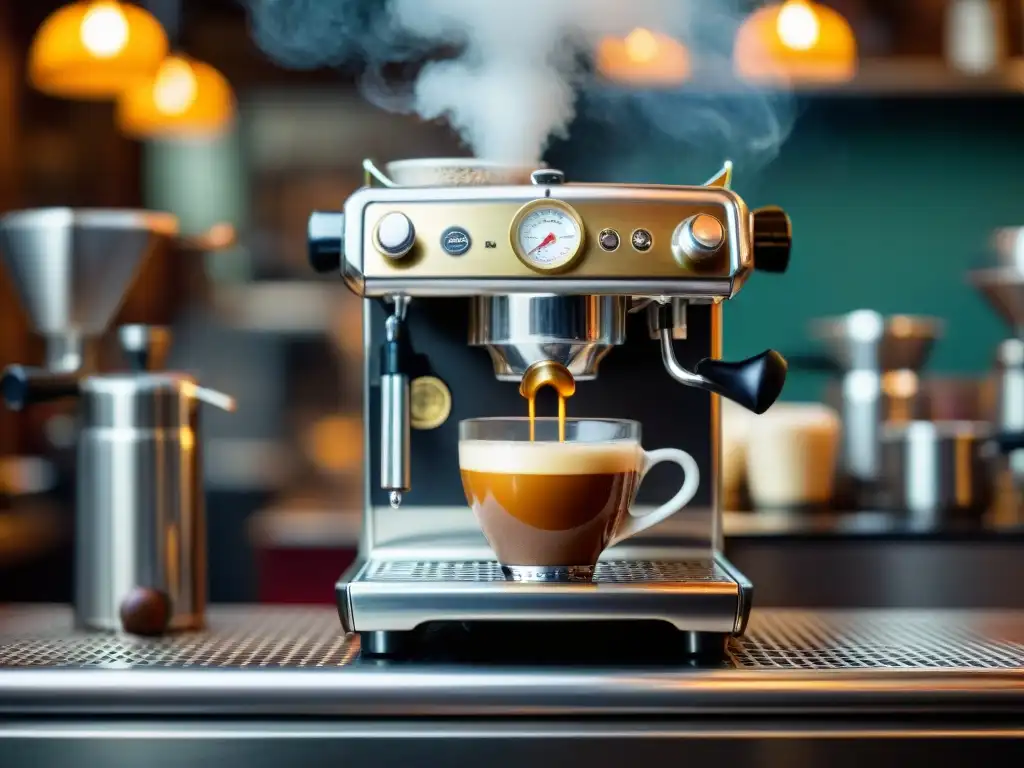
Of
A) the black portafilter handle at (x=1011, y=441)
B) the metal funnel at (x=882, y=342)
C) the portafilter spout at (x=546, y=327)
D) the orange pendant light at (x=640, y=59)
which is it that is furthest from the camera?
the orange pendant light at (x=640, y=59)

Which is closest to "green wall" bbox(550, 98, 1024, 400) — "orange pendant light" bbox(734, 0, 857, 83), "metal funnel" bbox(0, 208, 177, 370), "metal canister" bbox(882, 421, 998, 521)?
"orange pendant light" bbox(734, 0, 857, 83)

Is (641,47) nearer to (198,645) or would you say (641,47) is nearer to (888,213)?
(888,213)

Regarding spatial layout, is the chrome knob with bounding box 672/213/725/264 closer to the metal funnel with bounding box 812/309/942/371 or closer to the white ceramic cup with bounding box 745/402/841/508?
the white ceramic cup with bounding box 745/402/841/508

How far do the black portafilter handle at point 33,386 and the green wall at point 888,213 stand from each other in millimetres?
2242

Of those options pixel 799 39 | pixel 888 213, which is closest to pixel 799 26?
pixel 799 39

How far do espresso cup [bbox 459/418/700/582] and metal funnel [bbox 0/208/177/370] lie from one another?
38cm

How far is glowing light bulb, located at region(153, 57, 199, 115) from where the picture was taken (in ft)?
10.3

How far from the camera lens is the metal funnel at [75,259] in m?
1.19

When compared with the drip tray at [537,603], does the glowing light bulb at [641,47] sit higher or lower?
higher

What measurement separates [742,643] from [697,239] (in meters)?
0.35

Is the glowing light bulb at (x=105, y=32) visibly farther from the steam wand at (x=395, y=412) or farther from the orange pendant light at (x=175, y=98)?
the steam wand at (x=395, y=412)

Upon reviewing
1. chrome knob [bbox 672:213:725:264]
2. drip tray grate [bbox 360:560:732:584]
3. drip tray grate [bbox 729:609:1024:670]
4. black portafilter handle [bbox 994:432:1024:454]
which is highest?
chrome knob [bbox 672:213:725:264]

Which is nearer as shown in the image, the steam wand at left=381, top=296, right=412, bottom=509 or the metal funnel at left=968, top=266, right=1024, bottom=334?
the steam wand at left=381, top=296, right=412, bottom=509

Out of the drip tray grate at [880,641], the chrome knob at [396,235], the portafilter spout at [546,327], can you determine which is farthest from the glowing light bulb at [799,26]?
the chrome knob at [396,235]
